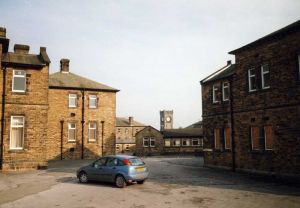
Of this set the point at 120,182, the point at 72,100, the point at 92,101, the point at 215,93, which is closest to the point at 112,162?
the point at 120,182

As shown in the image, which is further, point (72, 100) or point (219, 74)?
point (72, 100)

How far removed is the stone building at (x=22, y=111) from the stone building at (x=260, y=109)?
44.6ft

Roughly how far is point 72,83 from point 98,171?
2019 centimetres

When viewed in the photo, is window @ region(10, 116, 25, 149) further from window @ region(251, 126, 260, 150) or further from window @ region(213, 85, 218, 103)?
window @ region(251, 126, 260, 150)

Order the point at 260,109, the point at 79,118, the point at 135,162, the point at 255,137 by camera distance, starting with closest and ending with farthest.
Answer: the point at 135,162 < the point at 260,109 < the point at 255,137 < the point at 79,118

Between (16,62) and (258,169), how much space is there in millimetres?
18420

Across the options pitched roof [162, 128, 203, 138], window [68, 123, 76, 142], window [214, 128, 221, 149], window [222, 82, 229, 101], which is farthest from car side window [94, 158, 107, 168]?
pitched roof [162, 128, 203, 138]

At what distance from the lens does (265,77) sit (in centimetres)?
1889

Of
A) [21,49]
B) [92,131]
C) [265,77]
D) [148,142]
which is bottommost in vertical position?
[148,142]

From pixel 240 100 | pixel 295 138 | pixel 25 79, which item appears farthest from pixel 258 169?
pixel 25 79

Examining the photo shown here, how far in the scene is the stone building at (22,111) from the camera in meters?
20.2

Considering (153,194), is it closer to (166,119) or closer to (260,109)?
(260,109)

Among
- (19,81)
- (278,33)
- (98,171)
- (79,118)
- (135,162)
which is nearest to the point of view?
(135,162)

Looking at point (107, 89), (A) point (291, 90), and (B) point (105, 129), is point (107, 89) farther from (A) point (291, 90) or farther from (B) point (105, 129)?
(A) point (291, 90)
